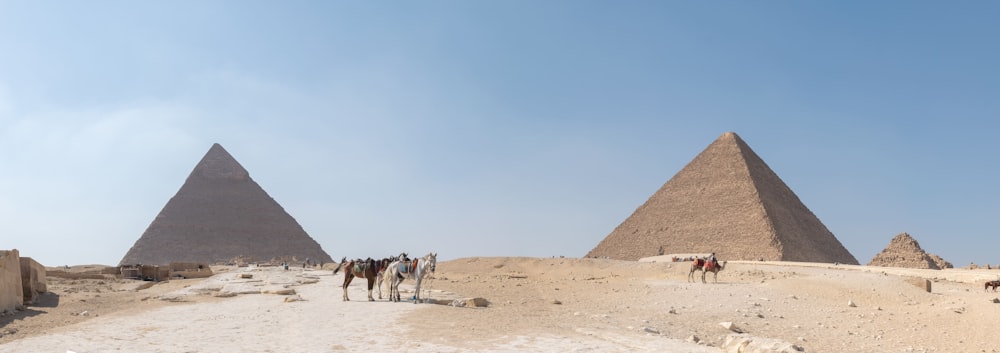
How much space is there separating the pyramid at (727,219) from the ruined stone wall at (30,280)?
2046 inches

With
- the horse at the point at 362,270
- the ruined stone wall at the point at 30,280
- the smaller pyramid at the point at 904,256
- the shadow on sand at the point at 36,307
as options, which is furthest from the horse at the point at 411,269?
the smaller pyramid at the point at 904,256

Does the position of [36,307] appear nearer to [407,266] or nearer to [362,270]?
[362,270]

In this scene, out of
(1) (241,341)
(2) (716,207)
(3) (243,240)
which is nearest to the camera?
(1) (241,341)

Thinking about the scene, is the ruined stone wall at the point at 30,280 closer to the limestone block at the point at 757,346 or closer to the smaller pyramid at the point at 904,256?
the limestone block at the point at 757,346

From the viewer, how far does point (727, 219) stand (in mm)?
65875

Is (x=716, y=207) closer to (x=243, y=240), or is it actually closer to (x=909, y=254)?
(x=909, y=254)

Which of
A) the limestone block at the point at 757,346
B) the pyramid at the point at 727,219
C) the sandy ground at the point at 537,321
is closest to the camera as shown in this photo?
the limestone block at the point at 757,346

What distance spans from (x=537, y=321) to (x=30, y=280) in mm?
13195

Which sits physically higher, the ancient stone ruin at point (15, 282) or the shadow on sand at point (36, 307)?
the ancient stone ruin at point (15, 282)

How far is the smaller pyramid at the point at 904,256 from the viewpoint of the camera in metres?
48.4

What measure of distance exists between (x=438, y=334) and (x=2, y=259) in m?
10.0

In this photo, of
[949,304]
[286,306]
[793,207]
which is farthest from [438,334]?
[793,207]

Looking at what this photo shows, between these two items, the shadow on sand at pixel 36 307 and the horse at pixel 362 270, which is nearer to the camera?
the shadow on sand at pixel 36 307

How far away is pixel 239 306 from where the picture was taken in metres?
13.4
